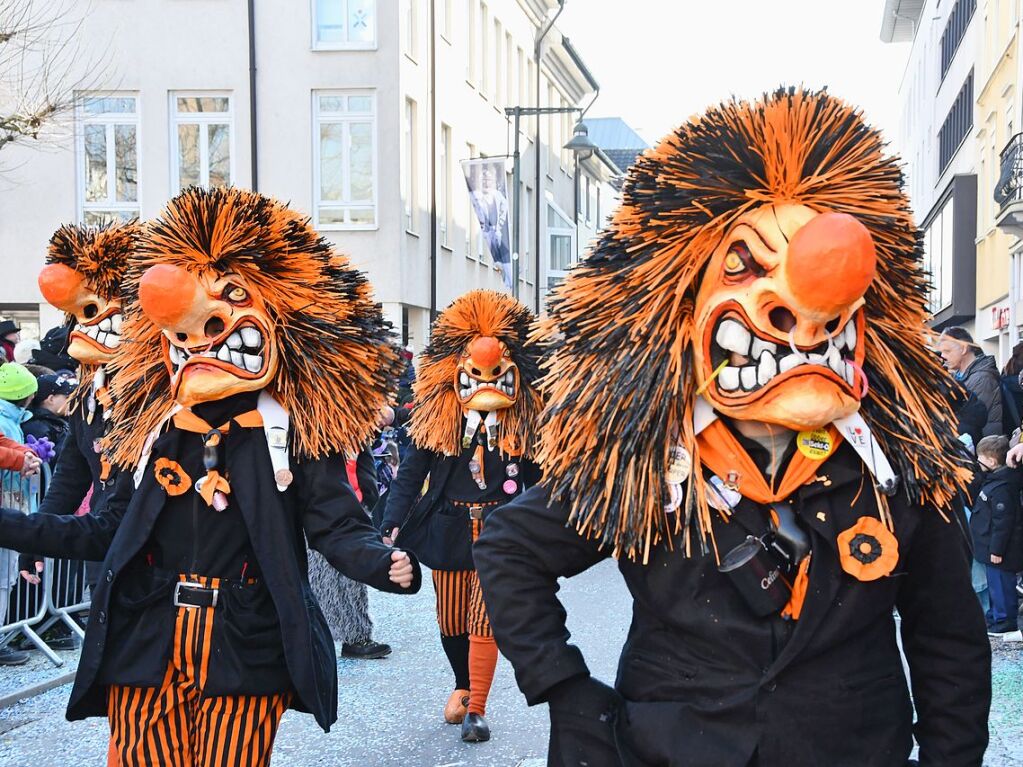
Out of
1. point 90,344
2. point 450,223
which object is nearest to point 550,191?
point 450,223

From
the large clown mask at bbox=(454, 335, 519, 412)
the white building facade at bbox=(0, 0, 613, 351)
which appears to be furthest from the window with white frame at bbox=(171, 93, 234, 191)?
the large clown mask at bbox=(454, 335, 519, 412)

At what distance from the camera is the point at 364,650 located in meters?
7.52

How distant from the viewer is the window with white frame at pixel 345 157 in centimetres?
2014

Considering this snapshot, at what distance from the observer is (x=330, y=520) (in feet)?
11.6

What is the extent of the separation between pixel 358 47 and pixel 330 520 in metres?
17.5

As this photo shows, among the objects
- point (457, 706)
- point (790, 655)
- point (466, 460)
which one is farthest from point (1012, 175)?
point (790, 655)

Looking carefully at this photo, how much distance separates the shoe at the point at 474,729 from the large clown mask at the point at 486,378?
1.50 m

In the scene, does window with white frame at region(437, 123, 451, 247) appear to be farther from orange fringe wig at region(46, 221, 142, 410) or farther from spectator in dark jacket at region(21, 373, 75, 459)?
orange fringe wig at region(46, 221, 142, 410)

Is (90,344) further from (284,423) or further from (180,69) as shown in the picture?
(180,69)

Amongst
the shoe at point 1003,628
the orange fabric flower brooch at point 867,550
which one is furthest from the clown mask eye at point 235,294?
the shoe at point 1003,628

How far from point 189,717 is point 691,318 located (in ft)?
5.88

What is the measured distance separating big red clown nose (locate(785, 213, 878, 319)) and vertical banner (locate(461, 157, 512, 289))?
16.3 m

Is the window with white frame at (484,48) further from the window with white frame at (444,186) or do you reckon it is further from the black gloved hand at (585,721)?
the black gloved hand at (585,721)

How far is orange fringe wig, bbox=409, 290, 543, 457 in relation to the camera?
626 cm
